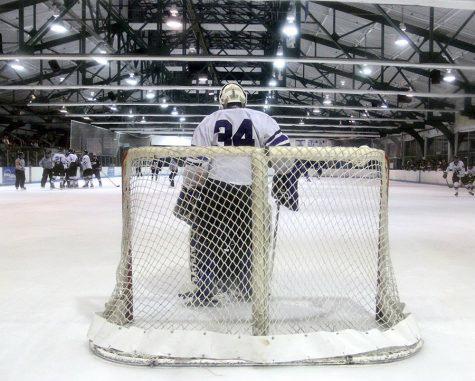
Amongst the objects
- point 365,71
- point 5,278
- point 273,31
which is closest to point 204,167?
point 5,278

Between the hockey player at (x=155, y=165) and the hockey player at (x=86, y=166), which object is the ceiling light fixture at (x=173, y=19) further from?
the hockey player at (x=155, y=165)

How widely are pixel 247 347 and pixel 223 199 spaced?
94cm

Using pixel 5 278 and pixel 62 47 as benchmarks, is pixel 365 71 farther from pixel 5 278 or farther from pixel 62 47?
pixel 5 278

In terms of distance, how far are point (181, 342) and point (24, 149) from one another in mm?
22387

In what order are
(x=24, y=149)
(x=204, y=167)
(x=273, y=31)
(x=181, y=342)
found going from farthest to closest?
(x=24, y=149) → (x=273, y=31) → (x=204, y=167) → (x=181, y=342)

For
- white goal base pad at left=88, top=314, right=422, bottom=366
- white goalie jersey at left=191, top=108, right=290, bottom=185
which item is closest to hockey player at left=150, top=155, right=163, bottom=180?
white goalie jersey at left=191, top=108, right=290, bottom=185

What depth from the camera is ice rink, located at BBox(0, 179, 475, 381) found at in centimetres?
210

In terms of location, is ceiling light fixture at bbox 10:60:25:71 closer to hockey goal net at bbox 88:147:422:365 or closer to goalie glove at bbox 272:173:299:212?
hockey goal net at bbox 88:147:422:365

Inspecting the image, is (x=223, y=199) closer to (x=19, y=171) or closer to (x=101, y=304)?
(x=101, y=304)

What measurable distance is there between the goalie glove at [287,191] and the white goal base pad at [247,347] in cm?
78

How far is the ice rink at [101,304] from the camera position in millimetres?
2098

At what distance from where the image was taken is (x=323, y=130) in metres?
35.6

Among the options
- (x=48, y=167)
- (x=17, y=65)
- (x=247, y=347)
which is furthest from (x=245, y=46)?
(x=247, y=347)

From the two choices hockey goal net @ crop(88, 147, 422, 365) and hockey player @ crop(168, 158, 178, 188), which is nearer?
hockey goal net @ crop(88, 147, 422, 365)
